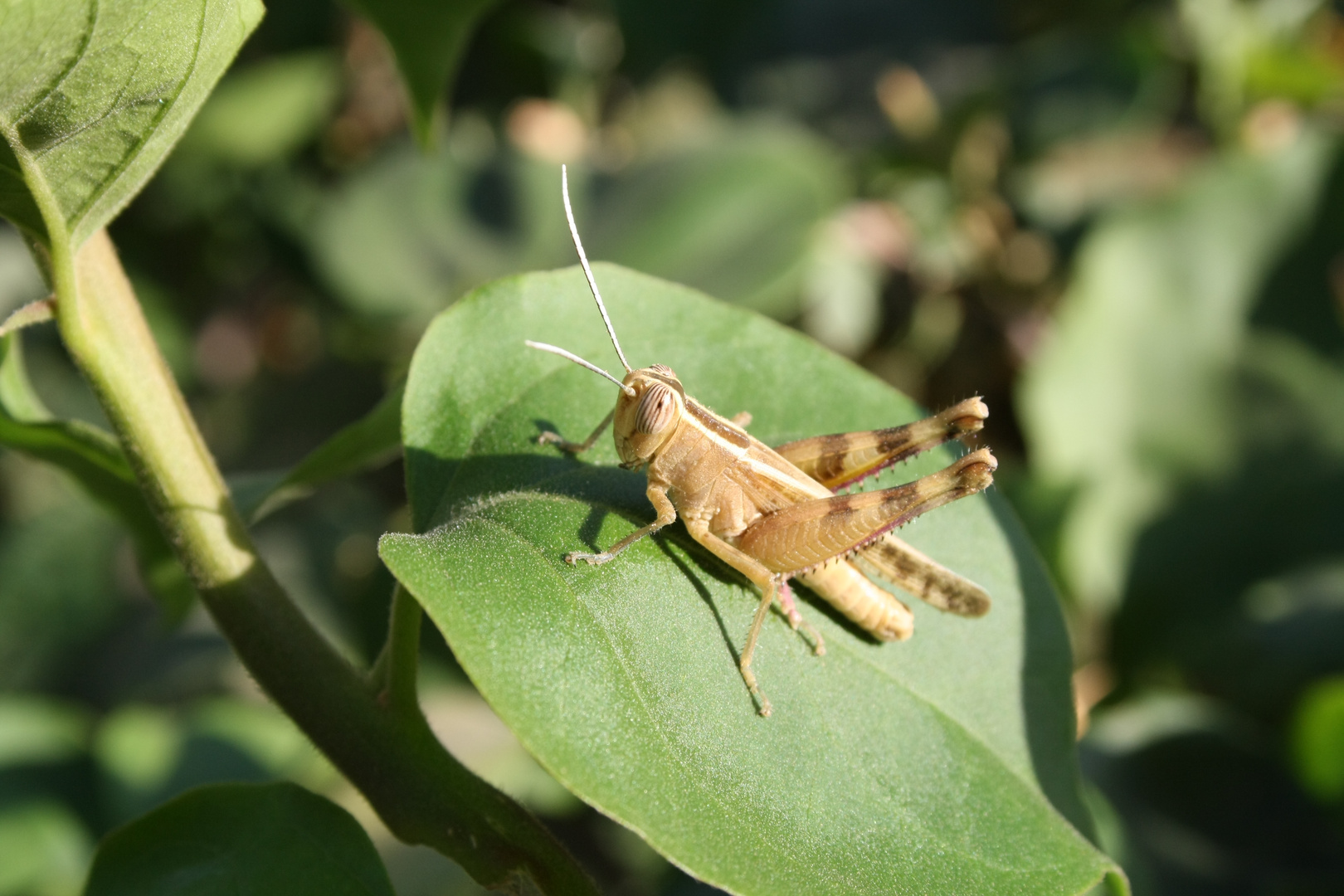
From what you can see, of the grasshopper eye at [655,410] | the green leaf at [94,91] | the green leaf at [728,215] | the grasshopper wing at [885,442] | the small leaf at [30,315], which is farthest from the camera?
the green leaf at [728,215]

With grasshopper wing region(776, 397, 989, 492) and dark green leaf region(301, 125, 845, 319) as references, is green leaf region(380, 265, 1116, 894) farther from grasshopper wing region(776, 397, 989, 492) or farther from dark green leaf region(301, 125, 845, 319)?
dark green leaf region(301, 125, 845, 319)

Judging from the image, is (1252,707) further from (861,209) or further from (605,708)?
(605,708)

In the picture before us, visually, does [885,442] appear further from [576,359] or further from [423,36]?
[423,36]

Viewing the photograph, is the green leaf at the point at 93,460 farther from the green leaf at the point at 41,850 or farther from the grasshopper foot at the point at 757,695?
the green leaf at the point at 41,850

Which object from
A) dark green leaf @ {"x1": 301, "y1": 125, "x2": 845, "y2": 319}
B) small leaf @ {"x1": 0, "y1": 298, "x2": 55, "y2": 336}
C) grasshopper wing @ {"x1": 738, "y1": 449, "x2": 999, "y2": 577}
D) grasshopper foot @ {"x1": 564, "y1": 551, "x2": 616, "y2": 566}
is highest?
small leaf @ {"x1": 0, "y1": 298, "x2": 55, "y2": 336}

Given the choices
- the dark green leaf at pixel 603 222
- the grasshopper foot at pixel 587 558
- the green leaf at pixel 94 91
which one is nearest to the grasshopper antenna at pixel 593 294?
the grasshopper foot at pixel 587 558

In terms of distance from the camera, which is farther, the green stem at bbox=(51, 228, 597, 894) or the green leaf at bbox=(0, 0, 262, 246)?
the green stem at bbox=(51, 228, 597, 894)

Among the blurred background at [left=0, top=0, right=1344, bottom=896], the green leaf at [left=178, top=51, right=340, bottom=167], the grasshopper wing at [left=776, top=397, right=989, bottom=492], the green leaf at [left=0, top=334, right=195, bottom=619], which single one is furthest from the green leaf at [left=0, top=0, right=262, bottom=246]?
the green leaf at [left=178, top=51, right=340, bottom=167]
